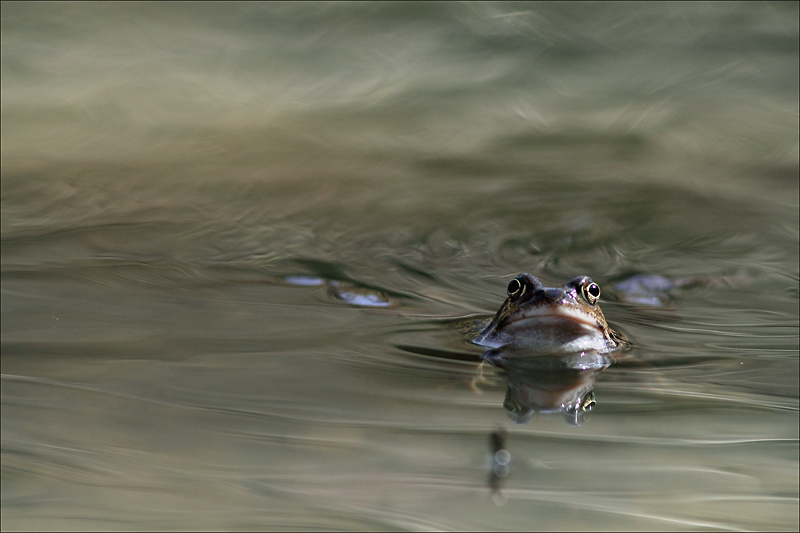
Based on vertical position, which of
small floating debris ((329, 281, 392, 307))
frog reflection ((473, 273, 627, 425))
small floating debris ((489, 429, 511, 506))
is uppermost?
small floating debris ((329, 281, 392, 307))

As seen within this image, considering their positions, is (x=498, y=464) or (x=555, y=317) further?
(x=555, y=317)

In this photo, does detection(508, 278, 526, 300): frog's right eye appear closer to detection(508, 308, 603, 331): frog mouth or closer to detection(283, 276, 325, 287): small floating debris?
detection(508, 308, 603, 331): frog mouth

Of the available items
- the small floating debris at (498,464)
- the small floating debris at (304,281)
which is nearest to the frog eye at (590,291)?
the small floating debris at (498,464)

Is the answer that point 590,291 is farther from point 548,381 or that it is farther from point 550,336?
point 548,381

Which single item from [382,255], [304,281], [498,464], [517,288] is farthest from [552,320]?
[382,255]

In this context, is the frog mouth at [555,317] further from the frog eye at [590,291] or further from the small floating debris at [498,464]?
the small floating debris at [498,464]

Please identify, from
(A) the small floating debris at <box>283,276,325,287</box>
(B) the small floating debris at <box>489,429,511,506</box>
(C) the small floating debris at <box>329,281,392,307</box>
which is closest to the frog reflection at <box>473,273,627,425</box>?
(B) the small floating debris at <box>489,429,511,506</box>
